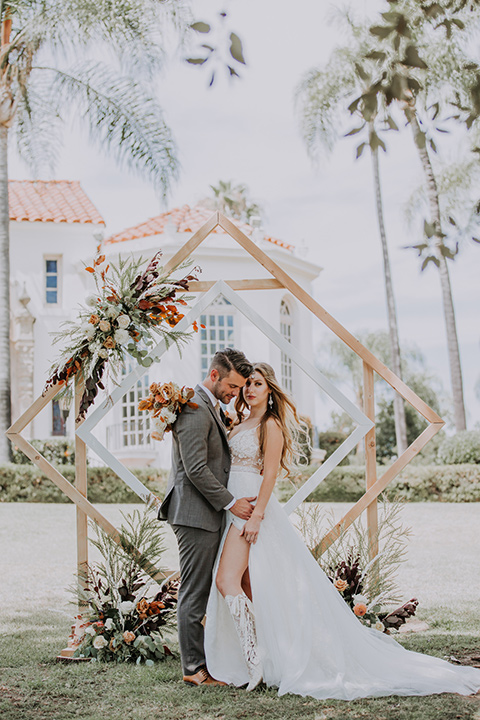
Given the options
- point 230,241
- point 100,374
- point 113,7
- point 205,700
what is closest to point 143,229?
point 230,241

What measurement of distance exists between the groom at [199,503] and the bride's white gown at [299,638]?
9cm

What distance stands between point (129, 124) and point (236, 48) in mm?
11833

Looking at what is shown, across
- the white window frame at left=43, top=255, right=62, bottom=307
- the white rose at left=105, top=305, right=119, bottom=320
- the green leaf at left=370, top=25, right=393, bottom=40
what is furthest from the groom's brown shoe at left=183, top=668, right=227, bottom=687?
the white window frame at left=43, top=255, right=62, bottom=307

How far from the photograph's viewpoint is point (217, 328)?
64.1 ft

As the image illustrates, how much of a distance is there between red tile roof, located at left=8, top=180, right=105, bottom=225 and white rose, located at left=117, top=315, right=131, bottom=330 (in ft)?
53.7

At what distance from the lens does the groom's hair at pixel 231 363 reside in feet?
17.3

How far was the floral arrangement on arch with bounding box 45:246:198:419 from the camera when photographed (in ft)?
19.2

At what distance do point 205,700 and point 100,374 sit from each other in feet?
7.88

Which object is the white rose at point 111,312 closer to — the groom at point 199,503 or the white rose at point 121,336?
the white rose at point 121,336

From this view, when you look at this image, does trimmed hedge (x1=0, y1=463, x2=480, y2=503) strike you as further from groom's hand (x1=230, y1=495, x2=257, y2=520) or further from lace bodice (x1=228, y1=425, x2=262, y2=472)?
groom's hand (x1=230, y1=495, x2=257, y2=520)

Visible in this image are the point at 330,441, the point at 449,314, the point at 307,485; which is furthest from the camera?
the point at 330,441

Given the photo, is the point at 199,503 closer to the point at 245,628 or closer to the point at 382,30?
the point at 245,628

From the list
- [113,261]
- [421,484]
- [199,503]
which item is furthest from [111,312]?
[113,261]

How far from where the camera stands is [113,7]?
14391 mm
